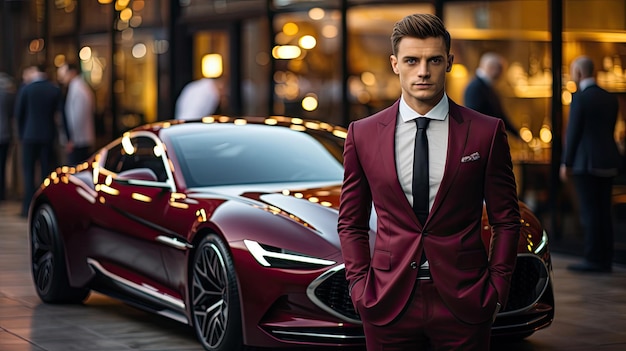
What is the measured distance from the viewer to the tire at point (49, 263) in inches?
377

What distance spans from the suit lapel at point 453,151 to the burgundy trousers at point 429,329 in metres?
0.26

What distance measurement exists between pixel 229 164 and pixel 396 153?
459cm

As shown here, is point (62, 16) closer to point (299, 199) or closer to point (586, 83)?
point (586, 83)

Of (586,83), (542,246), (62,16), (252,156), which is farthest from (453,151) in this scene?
(62,16)

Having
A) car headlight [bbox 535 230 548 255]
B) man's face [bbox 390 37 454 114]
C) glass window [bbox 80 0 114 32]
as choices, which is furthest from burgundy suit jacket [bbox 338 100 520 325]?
glass window [bbox 80 0 114 32]

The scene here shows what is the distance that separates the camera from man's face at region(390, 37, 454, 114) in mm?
3986

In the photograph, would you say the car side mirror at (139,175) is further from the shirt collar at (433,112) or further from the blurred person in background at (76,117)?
the blurred person in background at (76,117)

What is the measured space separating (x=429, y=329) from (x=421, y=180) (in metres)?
0.46

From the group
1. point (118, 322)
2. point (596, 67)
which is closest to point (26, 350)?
point (118, 322)

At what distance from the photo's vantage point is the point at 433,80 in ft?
13.2

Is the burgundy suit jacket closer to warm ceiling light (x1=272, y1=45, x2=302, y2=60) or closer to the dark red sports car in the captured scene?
the dark red sports car

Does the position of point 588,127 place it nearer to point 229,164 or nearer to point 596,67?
point 596,67

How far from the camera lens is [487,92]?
13.3 meters

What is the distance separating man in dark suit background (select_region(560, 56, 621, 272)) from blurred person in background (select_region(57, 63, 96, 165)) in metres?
8.97
